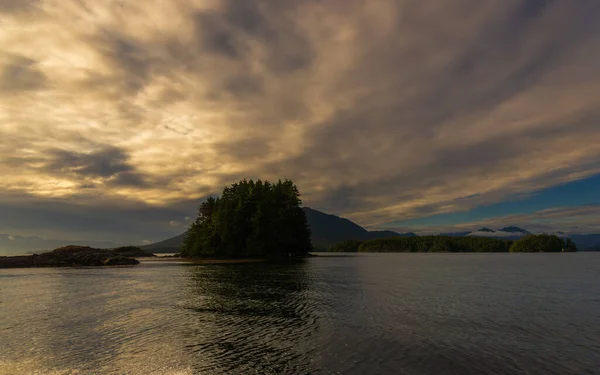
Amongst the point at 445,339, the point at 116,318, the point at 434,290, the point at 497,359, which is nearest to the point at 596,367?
the point at 497,359

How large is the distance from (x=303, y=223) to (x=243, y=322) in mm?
135088

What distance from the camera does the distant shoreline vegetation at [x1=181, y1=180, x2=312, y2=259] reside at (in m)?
140

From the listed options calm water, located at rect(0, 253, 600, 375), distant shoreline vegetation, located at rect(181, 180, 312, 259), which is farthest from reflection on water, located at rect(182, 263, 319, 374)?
distant shoreline vegetation, located at rect(181, 180, 312, 259)

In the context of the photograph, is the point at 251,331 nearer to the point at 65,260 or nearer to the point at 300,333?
the point at 300,333

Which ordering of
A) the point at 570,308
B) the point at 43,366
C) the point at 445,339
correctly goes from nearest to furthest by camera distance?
the point at 43,366
the point at 445,339
the point at 570,308

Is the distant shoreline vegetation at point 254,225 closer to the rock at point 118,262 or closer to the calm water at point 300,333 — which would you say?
the rock at point 118,262

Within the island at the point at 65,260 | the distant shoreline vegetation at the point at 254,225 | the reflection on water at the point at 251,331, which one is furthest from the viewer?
the distant shoreline vegetation at the point at 254,225

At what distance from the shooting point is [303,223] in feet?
526

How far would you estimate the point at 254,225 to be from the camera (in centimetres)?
13888

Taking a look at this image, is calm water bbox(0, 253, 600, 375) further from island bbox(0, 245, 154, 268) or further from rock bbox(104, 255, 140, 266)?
island bbox(0, 245, 154, 268)

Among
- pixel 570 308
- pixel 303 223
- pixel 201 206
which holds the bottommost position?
pixel 570 308

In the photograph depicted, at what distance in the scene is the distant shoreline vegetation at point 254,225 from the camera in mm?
139500

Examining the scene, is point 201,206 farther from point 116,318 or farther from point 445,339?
point 445,339

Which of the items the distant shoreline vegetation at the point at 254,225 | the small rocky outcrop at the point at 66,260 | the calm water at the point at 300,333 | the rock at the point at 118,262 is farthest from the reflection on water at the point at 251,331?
the distant shoreline vegetation at the point at 254,225
